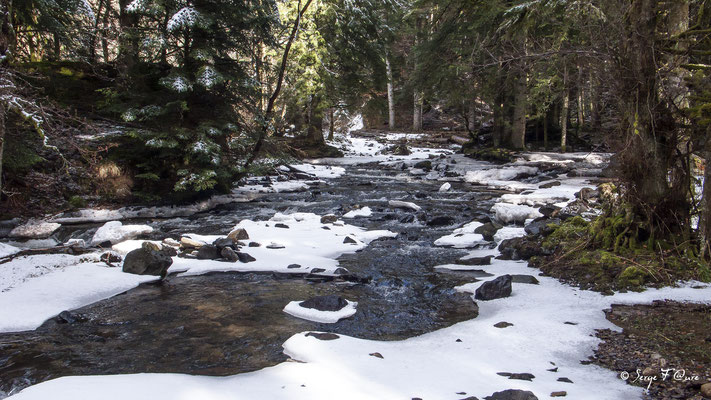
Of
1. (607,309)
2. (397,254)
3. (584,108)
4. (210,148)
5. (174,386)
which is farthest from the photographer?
(584,108)

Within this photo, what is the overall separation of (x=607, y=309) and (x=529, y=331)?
3.05 ft

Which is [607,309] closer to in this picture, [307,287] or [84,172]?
[307,287]

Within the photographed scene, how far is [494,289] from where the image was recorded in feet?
15.0

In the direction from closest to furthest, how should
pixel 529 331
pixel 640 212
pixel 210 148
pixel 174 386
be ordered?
pixel 174 386 → pixel 529 331 → pixel 640 212 → pixel 210 148

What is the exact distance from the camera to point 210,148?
32.3 ft

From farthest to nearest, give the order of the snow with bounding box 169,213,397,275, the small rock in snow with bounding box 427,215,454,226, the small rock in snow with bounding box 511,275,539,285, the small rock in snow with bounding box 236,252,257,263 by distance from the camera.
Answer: the small rock in snow with bounding box 427,215,454,226 → the small rock in snow with bounding box 236,252,257,263 → the snow with bounding box 169,213,397,275 → the small rock in snow with bounding box 511,275,539,285

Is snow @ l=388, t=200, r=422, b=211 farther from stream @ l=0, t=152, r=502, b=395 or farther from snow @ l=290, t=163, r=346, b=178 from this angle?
snow @ l=290, t=163, r=346, b=178

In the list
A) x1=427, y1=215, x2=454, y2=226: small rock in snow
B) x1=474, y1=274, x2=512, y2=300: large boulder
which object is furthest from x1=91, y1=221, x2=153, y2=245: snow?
x1=474, y1=274, x2=512, y2=300: large boulder

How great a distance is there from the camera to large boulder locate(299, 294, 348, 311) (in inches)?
172

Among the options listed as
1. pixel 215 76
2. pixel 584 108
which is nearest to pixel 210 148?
pixel 215 76

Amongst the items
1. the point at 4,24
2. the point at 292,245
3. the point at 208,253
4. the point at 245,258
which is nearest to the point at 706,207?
the point at 292,245

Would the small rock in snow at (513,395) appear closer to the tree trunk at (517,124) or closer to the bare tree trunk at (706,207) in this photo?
the bare tree trunk at (706,207)

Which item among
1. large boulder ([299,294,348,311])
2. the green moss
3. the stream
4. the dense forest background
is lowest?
the stream

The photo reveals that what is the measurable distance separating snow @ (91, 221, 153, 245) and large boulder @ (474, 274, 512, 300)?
245 inches
